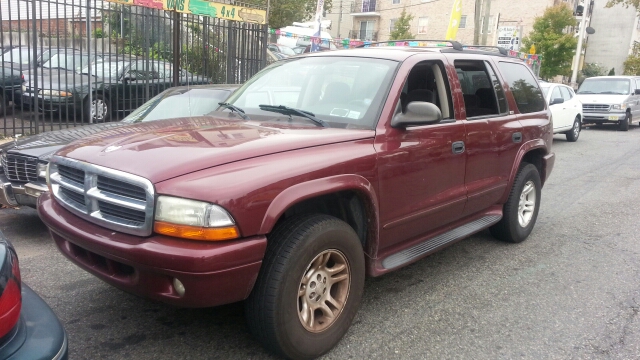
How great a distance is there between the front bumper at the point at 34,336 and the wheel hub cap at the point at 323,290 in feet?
4.07

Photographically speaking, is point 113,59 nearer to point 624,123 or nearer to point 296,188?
point 296,188

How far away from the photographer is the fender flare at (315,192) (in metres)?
2.71

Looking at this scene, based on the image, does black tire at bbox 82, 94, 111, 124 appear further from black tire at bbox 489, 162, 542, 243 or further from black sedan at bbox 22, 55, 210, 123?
black tire at bbox 489, 162, 542, 243

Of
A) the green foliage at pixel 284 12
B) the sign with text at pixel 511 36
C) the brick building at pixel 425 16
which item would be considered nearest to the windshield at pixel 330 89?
the sign with text at pixel 511 36

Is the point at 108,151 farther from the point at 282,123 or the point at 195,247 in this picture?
the point at 282,123

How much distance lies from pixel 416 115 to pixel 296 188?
112 cm

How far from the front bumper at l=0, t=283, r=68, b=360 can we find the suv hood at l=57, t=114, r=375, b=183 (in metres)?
0.75

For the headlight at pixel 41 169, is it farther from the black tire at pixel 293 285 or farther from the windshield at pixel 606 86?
the windshield at pixel 606 86

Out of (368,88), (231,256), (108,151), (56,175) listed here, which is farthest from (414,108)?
(56,175)

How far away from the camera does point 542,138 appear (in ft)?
17.9

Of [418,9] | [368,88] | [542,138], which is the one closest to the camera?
[368,88]

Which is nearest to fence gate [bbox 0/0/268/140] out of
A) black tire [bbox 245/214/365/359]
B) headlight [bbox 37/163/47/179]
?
headlight [bbox 37/163/47/179]

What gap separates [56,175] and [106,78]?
27.5 feet

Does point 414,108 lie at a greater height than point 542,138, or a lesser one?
greater
